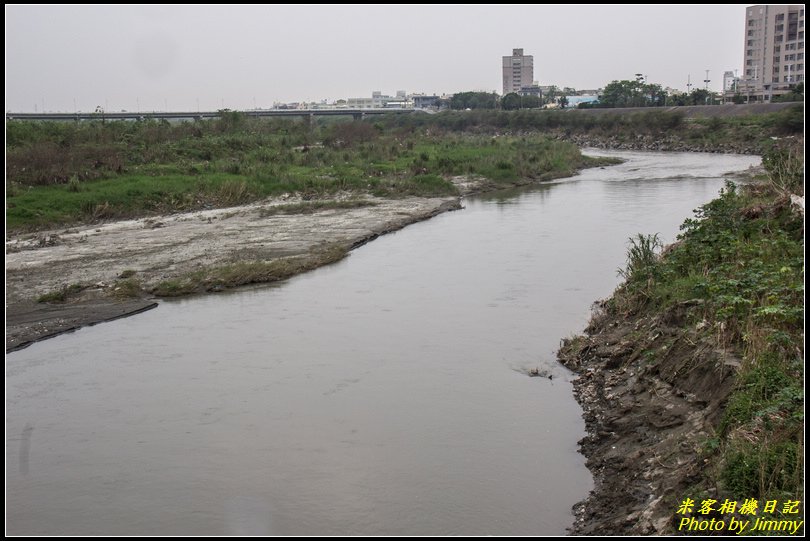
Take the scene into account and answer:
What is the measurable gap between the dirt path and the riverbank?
8142 mm

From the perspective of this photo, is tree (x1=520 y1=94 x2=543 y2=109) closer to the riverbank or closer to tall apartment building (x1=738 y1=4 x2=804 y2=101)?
tall apartment building (x1=738 y1=4 x2=804 y2=101)

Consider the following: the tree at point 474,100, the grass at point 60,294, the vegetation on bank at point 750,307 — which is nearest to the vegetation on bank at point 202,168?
the grass at point 60,294

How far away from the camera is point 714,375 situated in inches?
311

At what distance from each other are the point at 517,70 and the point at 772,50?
317 ft

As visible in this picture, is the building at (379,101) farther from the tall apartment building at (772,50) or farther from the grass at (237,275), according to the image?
the grass at (237,275)

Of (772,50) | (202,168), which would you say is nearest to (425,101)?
(772,50)

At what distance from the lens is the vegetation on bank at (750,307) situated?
225 inches

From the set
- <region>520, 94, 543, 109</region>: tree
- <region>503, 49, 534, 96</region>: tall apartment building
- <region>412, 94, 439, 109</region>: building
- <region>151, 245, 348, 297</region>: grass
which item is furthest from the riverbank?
<region>503, 49, 534, 96</region>: tall apartment building

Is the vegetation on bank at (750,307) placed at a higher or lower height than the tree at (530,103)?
lower

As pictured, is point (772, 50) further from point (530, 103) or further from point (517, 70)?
point (517, 70)

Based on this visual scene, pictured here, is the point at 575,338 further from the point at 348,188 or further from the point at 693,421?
the point at 348,188

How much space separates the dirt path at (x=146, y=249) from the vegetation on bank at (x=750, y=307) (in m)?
8.47

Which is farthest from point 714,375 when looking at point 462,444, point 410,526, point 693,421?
point 410,526

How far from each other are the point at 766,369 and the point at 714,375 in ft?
3.27
